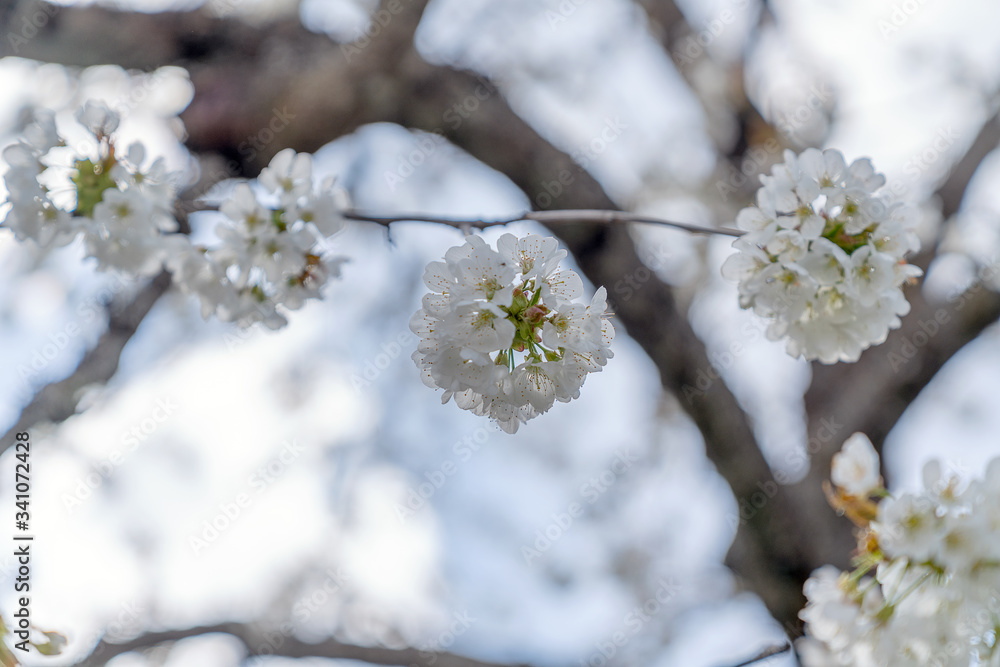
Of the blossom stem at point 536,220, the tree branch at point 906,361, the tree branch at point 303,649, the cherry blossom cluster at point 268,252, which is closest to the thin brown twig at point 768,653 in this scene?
the blossom stem at point 536,220

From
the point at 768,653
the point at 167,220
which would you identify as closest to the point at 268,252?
the point at 167,220

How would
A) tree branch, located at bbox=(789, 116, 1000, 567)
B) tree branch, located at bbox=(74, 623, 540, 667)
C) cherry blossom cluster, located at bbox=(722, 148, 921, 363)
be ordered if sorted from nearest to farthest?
1. cherry blossom cluster, located at bbox=(722, 148, 921, 363)
2. tree branch, located at bbox=(74, 623, 540, 667)
3. tree branch, located at bbox=(789, 116, 1000, 567)

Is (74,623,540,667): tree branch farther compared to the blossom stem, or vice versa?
(74,623,540,667): tree branch

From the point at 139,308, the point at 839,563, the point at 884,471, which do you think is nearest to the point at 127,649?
the point at 139,308

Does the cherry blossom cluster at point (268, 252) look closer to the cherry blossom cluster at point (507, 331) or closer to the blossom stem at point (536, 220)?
the blossom stem at point (536, 220)

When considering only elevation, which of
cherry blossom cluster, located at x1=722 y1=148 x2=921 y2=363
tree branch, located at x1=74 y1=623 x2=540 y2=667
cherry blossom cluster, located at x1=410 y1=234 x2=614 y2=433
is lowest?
tree branch, located at x1=74 y1=623 x2=540 y2=667

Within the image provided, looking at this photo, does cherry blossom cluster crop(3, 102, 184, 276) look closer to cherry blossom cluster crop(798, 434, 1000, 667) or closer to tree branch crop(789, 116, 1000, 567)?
cherry blossom cluster crop(798, 434, 1000, 667)

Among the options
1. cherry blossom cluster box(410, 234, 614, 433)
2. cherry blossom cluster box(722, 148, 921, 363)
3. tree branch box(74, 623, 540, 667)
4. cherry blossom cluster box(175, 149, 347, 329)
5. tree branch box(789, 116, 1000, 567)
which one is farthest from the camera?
tree branch box(789, 116, 1000, 567)

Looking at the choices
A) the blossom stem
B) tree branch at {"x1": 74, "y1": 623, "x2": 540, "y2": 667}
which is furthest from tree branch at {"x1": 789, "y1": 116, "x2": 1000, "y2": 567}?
the blossom stem
